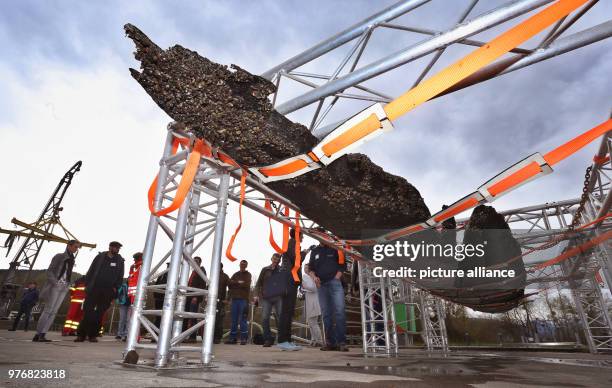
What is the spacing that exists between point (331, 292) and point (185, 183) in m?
4.47

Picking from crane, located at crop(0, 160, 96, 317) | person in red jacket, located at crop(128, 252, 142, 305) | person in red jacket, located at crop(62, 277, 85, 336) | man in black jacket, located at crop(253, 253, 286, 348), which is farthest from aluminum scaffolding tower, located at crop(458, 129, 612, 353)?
crane, located at crop(0, 160, 96, 317)

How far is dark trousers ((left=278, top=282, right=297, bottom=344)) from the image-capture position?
6664mm

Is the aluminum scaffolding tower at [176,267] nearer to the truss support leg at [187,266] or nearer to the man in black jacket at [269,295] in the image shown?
the truss support leg at [187,266]

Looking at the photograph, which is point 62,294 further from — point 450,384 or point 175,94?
point 450,384

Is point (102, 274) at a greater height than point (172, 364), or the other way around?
point (102, 274)

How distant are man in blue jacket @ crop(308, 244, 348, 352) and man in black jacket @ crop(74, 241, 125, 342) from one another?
13.4 ft

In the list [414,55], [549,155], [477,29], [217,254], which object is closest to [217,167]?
[217,254]

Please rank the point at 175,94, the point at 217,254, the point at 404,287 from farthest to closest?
the point at 404,287 → the point at 217,254 → the point at 175,94

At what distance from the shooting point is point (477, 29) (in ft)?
7.54

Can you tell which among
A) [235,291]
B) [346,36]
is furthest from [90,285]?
[346,36]

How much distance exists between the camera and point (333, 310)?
6617 mm

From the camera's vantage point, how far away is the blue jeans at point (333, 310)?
6578 millimetres

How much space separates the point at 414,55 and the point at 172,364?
3.45m

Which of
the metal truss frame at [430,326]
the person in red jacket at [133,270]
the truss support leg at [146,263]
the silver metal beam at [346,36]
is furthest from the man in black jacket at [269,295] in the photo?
the silver metal beam at [346,36]
